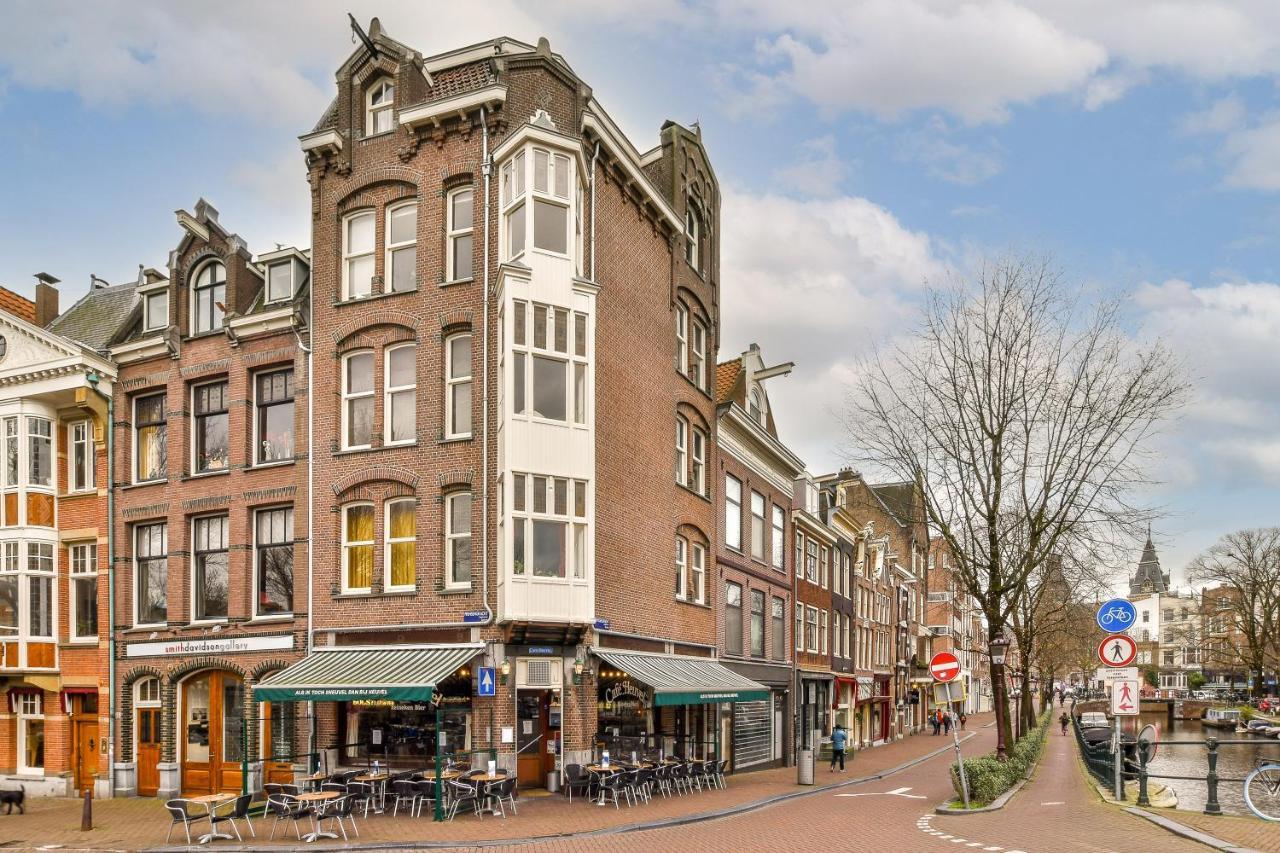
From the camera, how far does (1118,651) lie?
61.0ft

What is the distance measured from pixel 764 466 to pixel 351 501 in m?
16.7

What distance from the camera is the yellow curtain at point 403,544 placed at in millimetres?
23328

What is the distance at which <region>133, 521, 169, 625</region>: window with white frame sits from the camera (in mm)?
27219

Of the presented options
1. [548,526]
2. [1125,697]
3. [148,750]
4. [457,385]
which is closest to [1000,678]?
[1125,697]

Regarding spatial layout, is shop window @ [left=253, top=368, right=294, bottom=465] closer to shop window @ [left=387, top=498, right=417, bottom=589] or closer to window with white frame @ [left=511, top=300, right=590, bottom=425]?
shop window @ [left=387, top=498, right=417, bottom=589]

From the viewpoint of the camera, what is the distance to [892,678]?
63031 millimetres

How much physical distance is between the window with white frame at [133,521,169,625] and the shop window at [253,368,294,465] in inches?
144

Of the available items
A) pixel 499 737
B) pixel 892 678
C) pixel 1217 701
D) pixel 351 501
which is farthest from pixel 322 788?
pixel 1217 701

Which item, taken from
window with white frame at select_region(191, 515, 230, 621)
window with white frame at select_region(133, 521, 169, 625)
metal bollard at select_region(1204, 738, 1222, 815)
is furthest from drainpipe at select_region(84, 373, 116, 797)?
metal bollard at select_region(1204, 738, 1222, 815)

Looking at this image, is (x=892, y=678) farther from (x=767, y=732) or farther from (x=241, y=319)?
(x=241, y=319)

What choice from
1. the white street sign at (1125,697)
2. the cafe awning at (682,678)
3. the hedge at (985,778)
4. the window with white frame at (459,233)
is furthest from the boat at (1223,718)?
the window with white frame at (459,233)

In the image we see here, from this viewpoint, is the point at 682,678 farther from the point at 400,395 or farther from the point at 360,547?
the point at 400,395

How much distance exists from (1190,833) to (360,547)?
1654cm

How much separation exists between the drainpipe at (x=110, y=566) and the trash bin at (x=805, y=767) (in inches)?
666
